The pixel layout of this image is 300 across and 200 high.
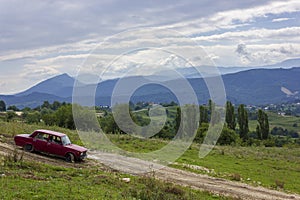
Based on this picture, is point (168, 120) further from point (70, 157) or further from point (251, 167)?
point (70, 157)

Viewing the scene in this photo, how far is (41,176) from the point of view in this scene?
1700cm

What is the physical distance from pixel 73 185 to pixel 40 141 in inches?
315

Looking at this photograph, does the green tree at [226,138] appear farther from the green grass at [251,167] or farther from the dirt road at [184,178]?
the dirt road at [184,178]

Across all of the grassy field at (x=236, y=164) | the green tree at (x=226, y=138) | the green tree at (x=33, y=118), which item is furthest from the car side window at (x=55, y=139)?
the green tree at (x=33, y=118)

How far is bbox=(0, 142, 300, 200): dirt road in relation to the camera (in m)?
20.6

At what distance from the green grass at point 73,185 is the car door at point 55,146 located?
2.73m

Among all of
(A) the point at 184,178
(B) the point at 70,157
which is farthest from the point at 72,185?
(A) the point at 184,178

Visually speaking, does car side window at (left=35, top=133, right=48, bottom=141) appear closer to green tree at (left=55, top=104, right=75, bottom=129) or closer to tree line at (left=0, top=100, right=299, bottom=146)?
tree line at (left=0, top=100, right=299, bottom=146)

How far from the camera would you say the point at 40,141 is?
2270 cm

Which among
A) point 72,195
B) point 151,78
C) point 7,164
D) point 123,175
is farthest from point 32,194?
point 151,78

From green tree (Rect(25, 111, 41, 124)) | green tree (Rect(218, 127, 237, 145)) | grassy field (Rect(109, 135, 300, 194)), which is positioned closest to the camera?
grassy field (Rect(109, 135, 300, 194))

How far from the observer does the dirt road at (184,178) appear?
2056 cm

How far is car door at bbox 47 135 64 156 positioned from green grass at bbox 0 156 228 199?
2730 mm

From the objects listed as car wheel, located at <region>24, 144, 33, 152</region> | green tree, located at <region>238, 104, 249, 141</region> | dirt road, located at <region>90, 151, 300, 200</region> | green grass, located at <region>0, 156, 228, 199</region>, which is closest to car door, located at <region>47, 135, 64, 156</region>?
car wheel, located at <region>24, 144, 33, 152</region>
